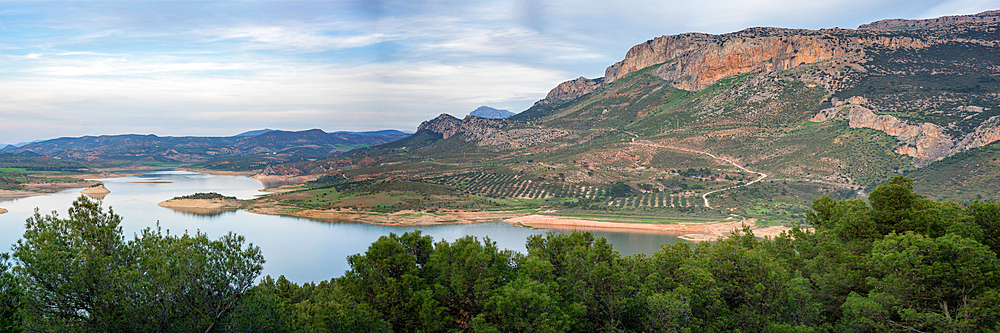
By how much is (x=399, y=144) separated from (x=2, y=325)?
171 meters

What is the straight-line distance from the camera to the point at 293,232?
2254 inches

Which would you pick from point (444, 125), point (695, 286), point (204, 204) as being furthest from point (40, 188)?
point (695, 286)

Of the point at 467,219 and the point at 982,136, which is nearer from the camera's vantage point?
the point at 982,136

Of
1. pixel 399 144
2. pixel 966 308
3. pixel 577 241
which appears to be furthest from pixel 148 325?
pixel 399 144

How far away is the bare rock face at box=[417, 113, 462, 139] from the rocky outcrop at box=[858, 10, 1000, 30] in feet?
420

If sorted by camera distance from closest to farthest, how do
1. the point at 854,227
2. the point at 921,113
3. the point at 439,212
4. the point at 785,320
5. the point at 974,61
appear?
the point at 785,320 < the point at 854,227 < the point at 439,212 < the point at 921,113 < the point at 974,61

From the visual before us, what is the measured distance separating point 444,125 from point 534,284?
162672 millimetres

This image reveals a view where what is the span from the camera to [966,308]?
37.1 ft

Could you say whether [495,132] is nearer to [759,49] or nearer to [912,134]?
[759,49]

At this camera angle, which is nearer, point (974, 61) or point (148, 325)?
point (148, 325)

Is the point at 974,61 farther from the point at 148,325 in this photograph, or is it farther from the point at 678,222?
the point at 148,325

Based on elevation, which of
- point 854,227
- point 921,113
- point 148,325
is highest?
point 921,113

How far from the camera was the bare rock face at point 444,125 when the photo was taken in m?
166

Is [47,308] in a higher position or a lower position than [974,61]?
lower
